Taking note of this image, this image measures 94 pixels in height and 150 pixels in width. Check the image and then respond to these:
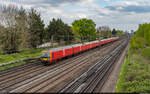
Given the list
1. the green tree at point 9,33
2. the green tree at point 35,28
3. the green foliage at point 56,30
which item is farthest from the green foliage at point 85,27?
the green tree at point 9,33

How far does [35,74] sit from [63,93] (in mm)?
8092

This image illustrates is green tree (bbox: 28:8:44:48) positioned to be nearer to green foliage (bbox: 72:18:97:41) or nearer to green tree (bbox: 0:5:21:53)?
green tree (bbox: 0:5:21:53)

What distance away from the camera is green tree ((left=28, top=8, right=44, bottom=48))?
44.0 m

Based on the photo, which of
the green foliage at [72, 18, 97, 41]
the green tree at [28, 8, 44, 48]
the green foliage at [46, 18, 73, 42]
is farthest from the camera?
the green foliage at [72, 18, 97, 41]

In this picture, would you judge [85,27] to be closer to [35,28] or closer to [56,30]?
[56,30]

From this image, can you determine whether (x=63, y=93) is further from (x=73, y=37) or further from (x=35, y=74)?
(x=73, y=37)

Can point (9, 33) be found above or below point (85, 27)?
below

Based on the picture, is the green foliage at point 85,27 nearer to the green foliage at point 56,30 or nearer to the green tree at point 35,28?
the green foliage at point 56,30

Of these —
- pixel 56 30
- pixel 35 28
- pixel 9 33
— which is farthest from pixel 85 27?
pixel 9 33

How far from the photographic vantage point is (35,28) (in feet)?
149

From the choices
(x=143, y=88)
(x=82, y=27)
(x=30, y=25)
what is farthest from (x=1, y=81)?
(x=82, y=27)

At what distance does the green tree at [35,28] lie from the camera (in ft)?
144

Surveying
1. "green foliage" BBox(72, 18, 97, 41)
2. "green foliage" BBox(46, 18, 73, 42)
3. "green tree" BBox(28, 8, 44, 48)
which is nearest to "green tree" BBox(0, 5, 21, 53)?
"green tree" BBox(28, 8, 44, 48)

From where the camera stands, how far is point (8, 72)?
70.2 feet
